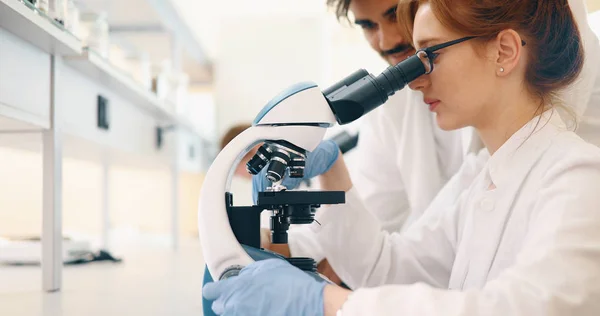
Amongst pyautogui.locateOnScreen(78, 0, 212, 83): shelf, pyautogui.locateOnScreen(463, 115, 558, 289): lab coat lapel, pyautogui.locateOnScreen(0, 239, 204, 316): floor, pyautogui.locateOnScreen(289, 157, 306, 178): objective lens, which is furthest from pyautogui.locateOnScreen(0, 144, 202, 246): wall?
pyautogui.locateOnScreen(463, 115, 558, 289): lab coat lapel

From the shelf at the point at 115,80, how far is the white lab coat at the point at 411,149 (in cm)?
82

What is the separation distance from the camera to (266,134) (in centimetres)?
91

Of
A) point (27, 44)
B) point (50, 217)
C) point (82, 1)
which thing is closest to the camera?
point (27, 44)

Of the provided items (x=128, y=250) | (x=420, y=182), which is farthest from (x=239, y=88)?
(x=420, y=182)

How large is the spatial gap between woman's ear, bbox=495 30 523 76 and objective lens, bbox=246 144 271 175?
1.45 ft

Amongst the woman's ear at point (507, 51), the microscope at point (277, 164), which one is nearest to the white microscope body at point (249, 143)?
the microscope at point (277, 164)

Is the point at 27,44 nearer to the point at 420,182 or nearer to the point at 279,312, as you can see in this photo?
the point at 279,312

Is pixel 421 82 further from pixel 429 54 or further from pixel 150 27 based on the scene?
pixel 150 27

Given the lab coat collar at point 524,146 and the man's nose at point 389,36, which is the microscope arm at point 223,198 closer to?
the lab coat collar at point 524,146

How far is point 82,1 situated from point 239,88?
2400 millimetres

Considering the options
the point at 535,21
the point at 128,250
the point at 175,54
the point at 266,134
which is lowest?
the point at 128,250

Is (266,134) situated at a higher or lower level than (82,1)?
lower

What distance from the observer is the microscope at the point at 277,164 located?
2.97 ft

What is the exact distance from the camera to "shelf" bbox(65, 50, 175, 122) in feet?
5.47
